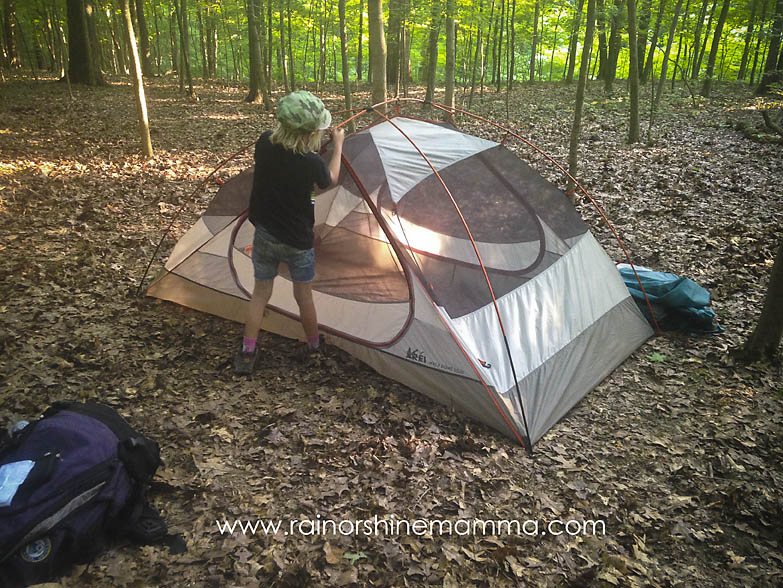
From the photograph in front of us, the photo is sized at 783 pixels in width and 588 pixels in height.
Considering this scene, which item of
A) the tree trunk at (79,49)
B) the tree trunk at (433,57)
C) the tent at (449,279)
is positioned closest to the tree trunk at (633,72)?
the tree trunk at (433,57)

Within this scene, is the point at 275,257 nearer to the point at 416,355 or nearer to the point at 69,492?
the point at 416,355

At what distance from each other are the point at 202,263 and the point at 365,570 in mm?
3231

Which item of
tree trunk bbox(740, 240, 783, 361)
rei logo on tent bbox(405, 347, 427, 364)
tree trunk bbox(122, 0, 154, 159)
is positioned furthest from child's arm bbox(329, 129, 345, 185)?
tree trunk bbox(122, 0, 154, 159)

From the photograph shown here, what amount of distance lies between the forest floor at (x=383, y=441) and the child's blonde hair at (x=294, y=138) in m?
1.54

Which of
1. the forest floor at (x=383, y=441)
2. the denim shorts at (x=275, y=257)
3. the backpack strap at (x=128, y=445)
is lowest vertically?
the forest floor at (x=383, y=441)

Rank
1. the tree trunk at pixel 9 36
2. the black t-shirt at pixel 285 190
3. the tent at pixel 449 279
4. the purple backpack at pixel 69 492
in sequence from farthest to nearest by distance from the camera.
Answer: the tree trunk at pixel 9 36 → the tent at pixel 449 279 → the black t-shirt at pixel 285 190 → the purple backpack at pixel 69 492

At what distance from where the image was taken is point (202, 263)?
4.78 metres

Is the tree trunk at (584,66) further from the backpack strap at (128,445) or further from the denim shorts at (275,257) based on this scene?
the backpack strap at (128,445)

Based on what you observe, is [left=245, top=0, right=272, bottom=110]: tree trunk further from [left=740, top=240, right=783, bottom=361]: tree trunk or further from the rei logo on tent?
[left=740, top=240, right=783, bottom=361]: tree trunk

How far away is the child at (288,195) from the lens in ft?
10.8

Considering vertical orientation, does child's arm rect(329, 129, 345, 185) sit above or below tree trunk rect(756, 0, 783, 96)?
below

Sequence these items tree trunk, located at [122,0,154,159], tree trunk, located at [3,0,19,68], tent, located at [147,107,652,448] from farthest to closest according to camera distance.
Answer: tree trunk, located at [3,0,19,68] < tree trunk, located at [122,0,154,159] < tent, located at [147,107,652,448]

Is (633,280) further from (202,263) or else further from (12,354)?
(12,354)

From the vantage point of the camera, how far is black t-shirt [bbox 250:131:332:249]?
341cm
